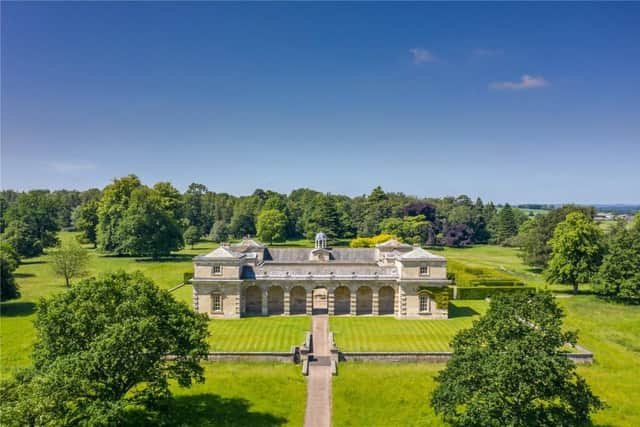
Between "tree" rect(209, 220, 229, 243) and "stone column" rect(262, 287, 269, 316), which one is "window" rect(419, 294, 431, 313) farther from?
"tree" rect(209, 220, 229, 243)

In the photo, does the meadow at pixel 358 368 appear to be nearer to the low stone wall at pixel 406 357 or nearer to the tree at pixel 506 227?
the low stone wall at pixel 406 357

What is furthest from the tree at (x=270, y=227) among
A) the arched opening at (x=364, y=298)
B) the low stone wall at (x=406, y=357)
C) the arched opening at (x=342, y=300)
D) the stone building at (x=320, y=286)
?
the low stone wall at (x=406, y=357)

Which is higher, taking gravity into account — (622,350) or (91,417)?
(91,417)

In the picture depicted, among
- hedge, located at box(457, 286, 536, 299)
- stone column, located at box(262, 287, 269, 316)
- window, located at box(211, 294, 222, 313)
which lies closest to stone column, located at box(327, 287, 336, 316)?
stone column, located at box(262, 287, 269, 316)

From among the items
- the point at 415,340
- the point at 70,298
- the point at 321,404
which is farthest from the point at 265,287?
the point at 70,298

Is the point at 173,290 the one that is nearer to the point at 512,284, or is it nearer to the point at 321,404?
the point at 321,404

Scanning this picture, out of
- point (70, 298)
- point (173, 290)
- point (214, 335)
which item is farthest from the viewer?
point (173, 290)

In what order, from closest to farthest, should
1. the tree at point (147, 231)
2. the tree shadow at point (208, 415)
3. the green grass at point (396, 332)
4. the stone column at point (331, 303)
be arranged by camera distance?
the tree shadow at point (208, 415) → the green grass at point (396, 332) → the stone column at point (331, 303) → the tree at point (147, 231)
